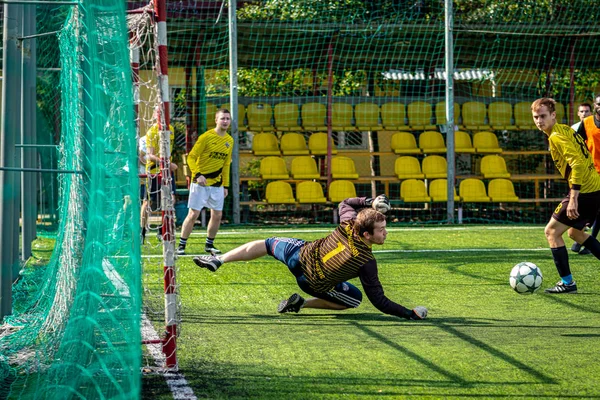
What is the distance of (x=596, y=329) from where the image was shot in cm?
660

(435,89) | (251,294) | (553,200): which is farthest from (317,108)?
(251,294)

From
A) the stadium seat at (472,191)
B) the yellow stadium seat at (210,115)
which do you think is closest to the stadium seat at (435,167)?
the stadium seat at (472,191)

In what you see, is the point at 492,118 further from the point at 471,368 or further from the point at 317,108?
the point at 471,368

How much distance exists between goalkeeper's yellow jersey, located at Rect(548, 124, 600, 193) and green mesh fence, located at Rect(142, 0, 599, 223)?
31.0ft

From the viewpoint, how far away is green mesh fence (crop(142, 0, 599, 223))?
59.2ft

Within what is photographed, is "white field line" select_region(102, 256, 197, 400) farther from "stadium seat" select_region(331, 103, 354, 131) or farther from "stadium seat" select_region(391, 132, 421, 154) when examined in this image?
"stadium seat" select_region(391, 132, 421, 154)

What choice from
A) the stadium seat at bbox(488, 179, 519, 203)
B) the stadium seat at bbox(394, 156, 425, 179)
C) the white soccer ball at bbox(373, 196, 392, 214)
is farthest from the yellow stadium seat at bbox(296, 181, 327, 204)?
the white soccer ball at bbox(373, 196, 392, 214)

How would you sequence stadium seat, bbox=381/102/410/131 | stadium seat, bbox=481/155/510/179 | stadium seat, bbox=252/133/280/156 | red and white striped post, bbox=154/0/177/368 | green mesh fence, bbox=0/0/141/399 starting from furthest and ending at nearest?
stadium seat, bbox=381/102/410/131 < stadium seat, bbox=481/155/510/179 < stadium seat, bbox=252/133/280/156 < red and white striped post, bbox=154/0/177/368 < green mesh fence, bbox=0/0/141/399

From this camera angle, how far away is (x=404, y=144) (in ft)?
63.3

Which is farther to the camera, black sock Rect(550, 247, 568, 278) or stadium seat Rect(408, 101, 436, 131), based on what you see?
stadium seat Rect(408, 101, 436, 131)

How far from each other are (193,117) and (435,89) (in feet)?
22.6

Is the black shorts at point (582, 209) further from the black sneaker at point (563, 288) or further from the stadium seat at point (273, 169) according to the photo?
the stadium seat at point (273, 169)

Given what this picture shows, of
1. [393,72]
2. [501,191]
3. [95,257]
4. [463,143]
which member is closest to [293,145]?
[463,143]

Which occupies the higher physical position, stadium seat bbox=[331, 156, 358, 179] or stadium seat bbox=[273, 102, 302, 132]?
stadium seat bbox=[273, 102, 302, 132]
